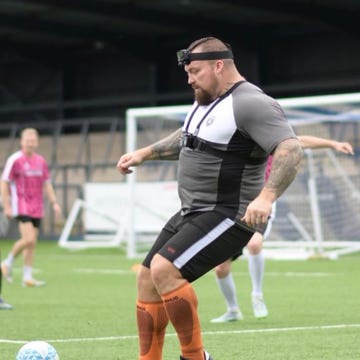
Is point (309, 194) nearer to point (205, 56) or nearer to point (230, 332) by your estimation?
point (230, 332)

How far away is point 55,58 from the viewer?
41906 millimetres

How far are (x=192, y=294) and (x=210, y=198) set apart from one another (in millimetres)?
588

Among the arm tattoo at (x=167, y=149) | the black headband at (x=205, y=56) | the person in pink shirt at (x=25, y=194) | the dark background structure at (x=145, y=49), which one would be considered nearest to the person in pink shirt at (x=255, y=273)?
the arm tattoo at (x=167, y=149)

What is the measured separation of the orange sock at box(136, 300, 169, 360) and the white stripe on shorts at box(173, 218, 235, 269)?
15.2 inches

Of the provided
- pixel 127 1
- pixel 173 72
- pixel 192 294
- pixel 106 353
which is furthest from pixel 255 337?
pixel 173 72

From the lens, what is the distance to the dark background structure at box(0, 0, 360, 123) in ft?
109

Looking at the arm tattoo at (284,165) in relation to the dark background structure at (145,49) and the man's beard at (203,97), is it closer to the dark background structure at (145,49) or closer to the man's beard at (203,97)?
the man's beard at (203,97)

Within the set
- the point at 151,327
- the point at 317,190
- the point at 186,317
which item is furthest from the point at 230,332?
the point at 317,190

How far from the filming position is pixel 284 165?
640 cm

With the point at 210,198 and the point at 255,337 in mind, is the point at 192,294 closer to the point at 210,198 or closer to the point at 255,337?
the point at 210,198

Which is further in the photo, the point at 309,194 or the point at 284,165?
the point at 309,194

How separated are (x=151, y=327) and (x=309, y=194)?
15.8 metres

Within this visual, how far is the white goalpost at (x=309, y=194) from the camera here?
70.9 feet

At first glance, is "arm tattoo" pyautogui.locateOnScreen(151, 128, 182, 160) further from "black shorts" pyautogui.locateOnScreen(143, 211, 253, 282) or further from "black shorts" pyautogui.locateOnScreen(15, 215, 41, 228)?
"black shorts" pyautogui.locateOnScreen(15, 215, 41, 228)
